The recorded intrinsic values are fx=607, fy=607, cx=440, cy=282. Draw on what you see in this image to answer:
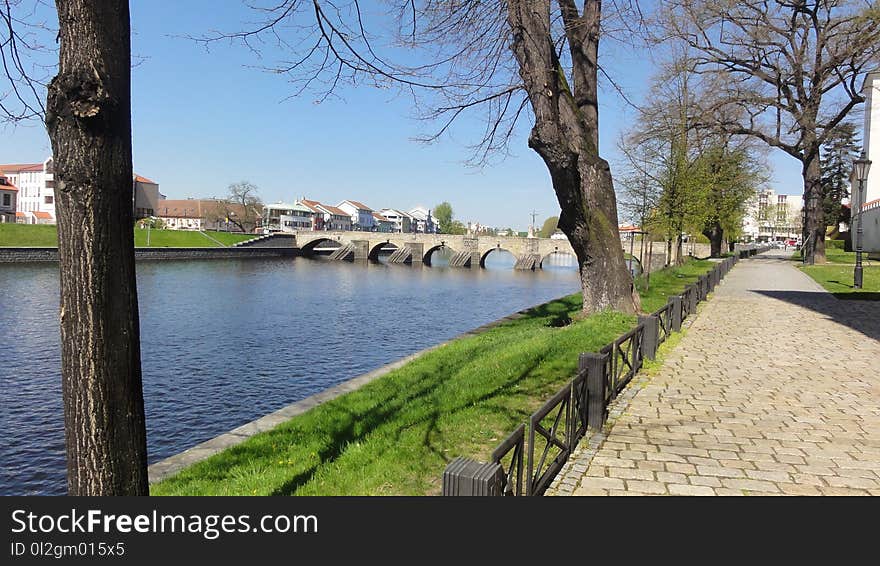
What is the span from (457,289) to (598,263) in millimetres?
26481

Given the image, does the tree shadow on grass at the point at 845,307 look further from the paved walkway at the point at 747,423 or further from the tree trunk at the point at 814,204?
the tree trunk at the point at 814,204

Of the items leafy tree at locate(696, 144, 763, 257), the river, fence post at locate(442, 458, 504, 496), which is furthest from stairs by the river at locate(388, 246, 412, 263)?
fence post at locate(442, 458, 504, 496)

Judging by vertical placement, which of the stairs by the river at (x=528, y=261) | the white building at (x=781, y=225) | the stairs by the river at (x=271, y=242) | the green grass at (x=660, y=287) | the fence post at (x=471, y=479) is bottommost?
the stairs by the river at (x=528, y=261)

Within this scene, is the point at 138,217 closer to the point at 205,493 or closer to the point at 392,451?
the point at 205,493

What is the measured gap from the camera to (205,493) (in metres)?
5.69

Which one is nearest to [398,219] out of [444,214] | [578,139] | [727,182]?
[444,214]

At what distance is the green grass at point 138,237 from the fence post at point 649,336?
3169 centimetres

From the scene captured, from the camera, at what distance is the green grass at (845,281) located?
19.9 metres

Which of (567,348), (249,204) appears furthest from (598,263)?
(249,204)

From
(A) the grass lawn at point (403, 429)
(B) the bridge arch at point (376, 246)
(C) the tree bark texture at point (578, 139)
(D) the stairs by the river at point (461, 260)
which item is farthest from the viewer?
(B) the bridge arch at point (376, 246)

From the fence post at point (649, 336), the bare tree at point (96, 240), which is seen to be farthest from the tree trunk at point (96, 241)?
the fence post at point (649, 336)

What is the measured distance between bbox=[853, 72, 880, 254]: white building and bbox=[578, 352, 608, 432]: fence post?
130 feet

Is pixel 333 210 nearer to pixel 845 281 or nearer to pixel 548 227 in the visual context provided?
pixel 548 227

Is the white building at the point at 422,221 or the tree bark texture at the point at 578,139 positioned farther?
the white building at the point at 422,221
